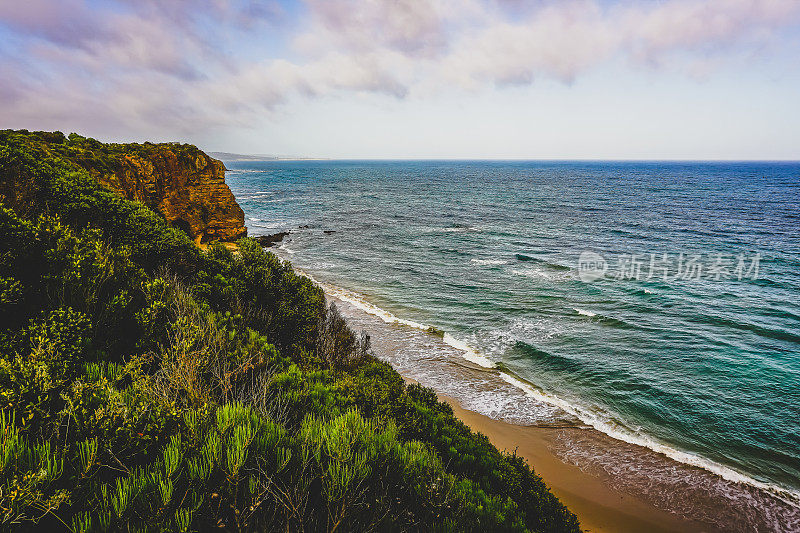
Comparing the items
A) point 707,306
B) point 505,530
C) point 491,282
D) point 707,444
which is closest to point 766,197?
point 707,306

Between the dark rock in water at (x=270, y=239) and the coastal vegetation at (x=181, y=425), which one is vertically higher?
the coastal vegetation at (x=181, y=425)

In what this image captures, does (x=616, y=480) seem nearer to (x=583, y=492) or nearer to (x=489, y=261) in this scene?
(x=583, y=492)

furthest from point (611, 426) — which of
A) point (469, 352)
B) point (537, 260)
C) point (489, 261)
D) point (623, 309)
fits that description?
point (537, 260)

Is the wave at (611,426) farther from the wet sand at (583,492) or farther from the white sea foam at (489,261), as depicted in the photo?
the white sea foam at (489,261)

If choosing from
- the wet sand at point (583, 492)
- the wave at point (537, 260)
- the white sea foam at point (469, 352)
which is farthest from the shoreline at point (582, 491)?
the wave at point (537, 260)

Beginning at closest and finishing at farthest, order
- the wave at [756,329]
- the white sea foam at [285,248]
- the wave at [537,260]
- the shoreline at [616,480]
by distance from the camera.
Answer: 1. the shoreline at [616,480]
2. the wave at [756,329]
3. the wave at [537,260]
4. the white sea foam at [285,248]

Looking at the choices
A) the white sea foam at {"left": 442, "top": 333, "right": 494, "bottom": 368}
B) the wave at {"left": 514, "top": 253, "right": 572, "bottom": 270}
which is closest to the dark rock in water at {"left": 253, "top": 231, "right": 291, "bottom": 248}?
the wave at {"left": 514, "top": 253, "right": 572, "bottom": 270}

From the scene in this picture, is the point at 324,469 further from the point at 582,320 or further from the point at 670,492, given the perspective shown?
the point at 582,320

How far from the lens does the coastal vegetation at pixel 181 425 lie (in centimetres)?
362

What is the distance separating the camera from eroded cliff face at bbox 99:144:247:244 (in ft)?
77.6

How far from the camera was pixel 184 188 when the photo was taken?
29.6 m

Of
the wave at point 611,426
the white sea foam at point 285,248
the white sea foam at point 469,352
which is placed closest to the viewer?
the wave at point 611,426

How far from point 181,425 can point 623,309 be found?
2337 cm

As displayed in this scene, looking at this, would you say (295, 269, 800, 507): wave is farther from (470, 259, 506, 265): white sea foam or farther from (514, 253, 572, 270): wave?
(514, 253, 572, 270): wave
